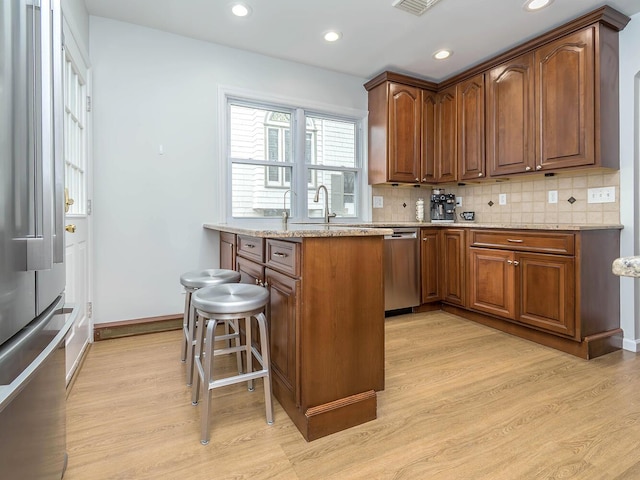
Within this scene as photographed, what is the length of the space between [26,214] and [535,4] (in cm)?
332

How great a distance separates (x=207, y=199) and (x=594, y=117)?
3193mm

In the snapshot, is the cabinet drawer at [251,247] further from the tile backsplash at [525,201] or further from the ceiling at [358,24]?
the tile backsplash at [525,201]

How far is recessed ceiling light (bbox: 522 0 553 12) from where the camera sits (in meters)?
2.50

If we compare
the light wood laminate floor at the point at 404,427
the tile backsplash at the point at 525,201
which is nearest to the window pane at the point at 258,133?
the tile backsplash at the point at 525,201

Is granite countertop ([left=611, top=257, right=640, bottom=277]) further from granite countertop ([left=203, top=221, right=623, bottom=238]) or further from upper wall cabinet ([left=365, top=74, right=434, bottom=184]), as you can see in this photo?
upper wall cabinet ([left=365, top=74, right=434, bottom=184])

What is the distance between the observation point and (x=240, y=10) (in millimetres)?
2641

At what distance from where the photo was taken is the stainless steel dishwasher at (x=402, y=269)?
133 inches

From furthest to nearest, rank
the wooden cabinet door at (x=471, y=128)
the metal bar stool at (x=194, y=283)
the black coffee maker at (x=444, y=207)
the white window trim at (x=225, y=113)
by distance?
the black coffee maker at (x=444, y=207)
the wooden cabinet door at (x=471, y=128)
the white window trim at (x=225, y=113)
the metal bar stool at (x=194, y=283)

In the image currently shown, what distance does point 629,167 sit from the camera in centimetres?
260

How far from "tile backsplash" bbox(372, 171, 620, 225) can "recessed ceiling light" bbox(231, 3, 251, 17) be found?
2168 mm

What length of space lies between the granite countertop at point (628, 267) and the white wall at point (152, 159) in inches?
116

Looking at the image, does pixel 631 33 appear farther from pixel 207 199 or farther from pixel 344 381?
pixel 207 199

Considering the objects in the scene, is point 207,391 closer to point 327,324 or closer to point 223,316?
point 223,316

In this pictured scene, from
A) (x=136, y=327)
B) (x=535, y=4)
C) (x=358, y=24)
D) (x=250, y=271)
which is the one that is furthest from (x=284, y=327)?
(x=535, y=4)
